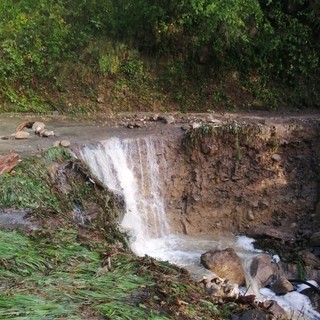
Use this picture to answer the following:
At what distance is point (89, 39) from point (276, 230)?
661 centimetres

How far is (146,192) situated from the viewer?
9727mm

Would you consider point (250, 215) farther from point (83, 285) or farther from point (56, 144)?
point (83, 285)

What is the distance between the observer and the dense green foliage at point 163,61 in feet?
39.6

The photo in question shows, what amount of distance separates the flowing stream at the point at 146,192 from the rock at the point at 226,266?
0.88 metres

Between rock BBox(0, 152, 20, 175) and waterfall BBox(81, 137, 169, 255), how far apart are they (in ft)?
5.06

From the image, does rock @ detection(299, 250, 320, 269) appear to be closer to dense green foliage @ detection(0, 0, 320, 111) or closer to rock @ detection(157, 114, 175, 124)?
rock @ detection(157, 114, 175, 124)

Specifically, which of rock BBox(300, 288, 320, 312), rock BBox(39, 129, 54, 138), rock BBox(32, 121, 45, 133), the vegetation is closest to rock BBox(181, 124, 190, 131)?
rock BBox(39, 129, 54, 138)

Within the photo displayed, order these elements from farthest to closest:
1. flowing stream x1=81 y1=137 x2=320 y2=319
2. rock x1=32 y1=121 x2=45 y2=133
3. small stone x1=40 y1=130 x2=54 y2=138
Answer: rock x1=32 y1=121 x2=45 y2=133 → small stone x1=40 y1=130 x2=54 y2=138 → flowing stream x1=81 y1=137 x2=320 y2=319

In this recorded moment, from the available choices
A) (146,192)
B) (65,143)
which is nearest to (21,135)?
(65,143)

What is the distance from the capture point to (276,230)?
32.1 feet

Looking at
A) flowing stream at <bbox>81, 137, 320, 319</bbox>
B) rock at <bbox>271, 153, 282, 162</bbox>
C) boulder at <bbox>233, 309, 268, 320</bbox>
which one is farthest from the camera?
rock at <bbox>271, 153, 282, 162</bbox>

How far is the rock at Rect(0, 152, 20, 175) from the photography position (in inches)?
281

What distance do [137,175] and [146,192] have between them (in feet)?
1.32

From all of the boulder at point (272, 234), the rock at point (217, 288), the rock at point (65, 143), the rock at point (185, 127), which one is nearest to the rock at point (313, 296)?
the boulder at point (272, 234)
